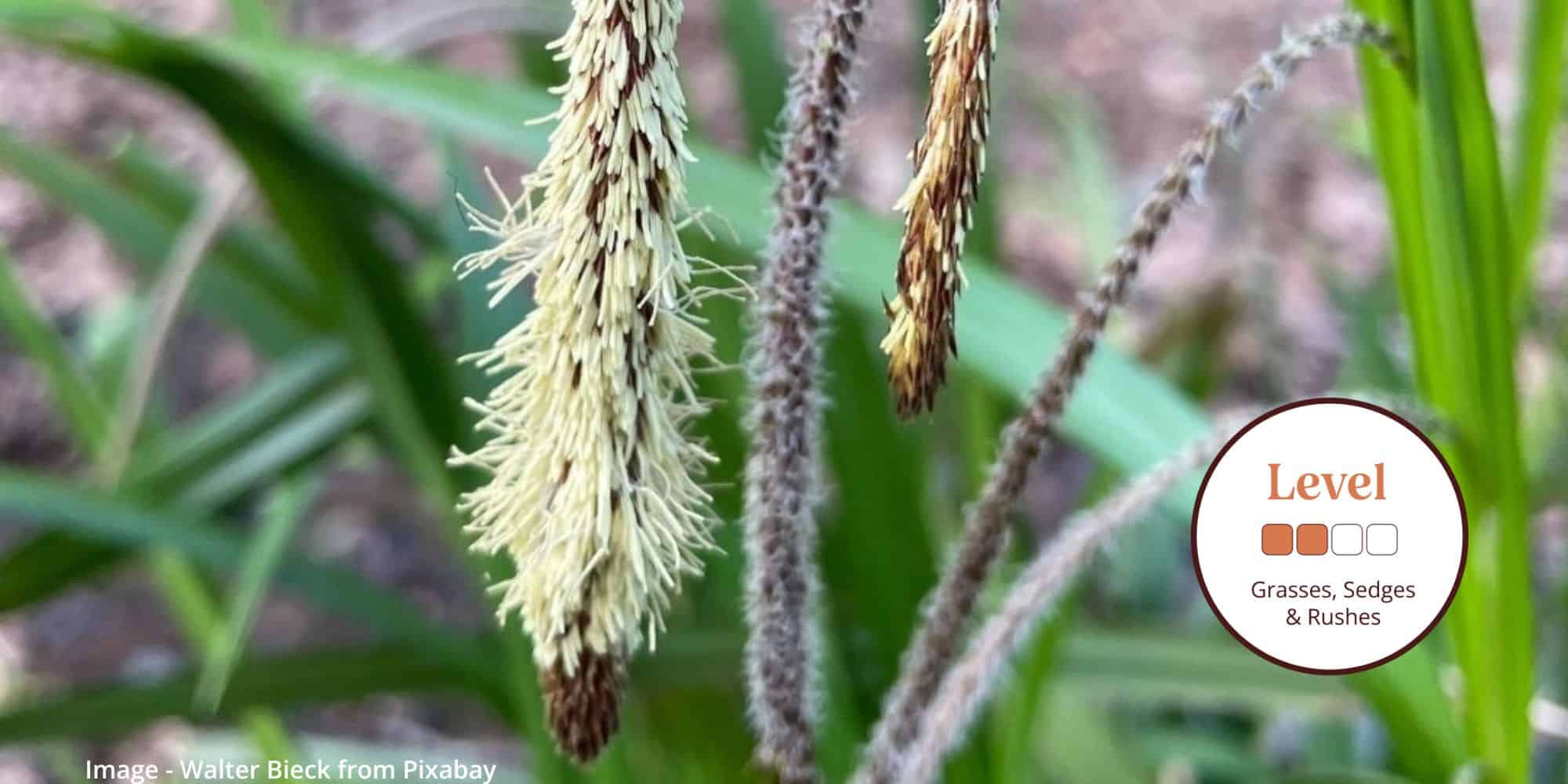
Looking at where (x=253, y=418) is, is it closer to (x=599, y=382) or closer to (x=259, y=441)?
(x=259, y=441)

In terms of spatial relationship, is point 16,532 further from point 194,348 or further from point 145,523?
point 145,523

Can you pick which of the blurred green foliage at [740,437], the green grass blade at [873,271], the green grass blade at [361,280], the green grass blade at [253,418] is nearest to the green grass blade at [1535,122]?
Result: the blurred green foliage at [740,437]

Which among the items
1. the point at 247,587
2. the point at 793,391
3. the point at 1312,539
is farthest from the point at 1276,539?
the point at 247,587

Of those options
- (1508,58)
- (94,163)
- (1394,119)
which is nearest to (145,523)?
(94,163)

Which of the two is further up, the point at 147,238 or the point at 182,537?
the point at 147,238

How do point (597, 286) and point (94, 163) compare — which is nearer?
point (597, 286)

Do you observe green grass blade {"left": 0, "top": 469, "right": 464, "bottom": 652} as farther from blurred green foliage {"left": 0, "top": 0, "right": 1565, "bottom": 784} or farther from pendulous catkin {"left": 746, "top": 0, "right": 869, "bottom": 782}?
pendulous catkin {"left": 746, "top": 0, "right": 869, "bottom": 782}
